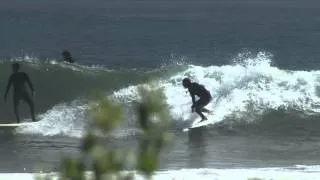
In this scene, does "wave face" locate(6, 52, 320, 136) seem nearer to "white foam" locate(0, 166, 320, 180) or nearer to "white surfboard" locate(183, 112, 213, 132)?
"white surfboard" locate(183, 112, 213, 132)

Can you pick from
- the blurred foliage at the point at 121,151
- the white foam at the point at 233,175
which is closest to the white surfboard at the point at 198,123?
the white foam at the point at 233,175

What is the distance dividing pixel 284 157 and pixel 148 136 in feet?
36.6

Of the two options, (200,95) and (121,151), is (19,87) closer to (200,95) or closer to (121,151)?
(200,95)

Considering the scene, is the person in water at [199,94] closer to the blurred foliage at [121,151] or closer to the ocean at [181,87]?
the ocean at [181,87]

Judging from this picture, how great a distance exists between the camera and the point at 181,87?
2156cm

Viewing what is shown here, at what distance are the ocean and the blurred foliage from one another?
0.36 feet

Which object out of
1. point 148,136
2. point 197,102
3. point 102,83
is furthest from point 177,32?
point 148,136

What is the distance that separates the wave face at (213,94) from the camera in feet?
59.6

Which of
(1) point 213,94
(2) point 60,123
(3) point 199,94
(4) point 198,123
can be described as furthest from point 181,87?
(2) point 60,123

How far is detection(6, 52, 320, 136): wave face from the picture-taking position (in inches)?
715

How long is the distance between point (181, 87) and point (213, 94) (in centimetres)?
97

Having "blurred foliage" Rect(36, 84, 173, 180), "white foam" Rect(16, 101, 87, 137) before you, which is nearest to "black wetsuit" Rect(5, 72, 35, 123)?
"white foam" Rect(16, 101, 87, 137)

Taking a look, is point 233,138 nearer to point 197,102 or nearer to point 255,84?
point 197,102

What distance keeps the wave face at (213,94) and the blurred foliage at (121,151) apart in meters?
13.2
